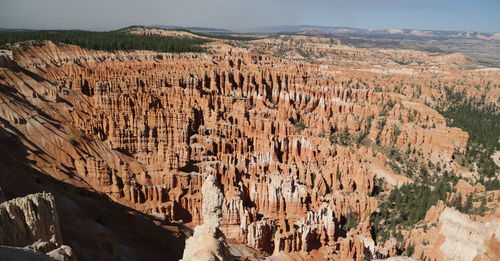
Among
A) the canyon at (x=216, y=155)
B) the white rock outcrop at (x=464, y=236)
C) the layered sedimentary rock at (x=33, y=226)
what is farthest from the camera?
the canyon at (x=216, y=155)

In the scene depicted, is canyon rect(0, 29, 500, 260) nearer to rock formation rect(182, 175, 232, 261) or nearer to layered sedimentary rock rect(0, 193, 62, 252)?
rock formation rect(182, 175, 232, 261)

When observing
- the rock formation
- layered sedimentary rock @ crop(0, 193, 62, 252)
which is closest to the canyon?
the rock formation

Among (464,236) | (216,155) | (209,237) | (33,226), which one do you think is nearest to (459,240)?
(464,236)

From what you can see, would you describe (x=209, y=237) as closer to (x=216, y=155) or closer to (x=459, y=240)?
(x=459, y=240)

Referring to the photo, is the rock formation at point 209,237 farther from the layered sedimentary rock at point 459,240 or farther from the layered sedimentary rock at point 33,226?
the layered sedimentary rock at point 459,240

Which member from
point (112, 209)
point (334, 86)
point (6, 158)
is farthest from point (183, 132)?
point (334, 86)

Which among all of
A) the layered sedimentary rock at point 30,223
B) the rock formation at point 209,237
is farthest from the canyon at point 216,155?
the layered sedimentary rock at point 30,223
